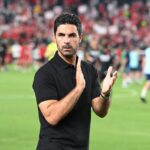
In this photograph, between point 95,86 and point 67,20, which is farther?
point 95,86

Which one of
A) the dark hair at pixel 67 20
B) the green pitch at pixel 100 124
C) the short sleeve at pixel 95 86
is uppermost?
the dark hair at pixel 67 20

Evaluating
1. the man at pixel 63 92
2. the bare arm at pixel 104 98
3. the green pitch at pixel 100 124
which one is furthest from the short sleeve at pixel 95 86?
the green pitch at pixel 100 124

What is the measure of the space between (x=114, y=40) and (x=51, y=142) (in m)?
38.5

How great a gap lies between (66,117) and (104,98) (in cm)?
43

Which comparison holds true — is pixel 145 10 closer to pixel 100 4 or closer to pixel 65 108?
Result: pixel 100 4

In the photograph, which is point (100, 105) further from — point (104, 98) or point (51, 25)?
point (51, 25)

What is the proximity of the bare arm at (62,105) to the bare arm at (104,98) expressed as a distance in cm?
32

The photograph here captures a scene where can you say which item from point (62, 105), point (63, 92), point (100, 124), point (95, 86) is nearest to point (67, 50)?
point (63, 92)

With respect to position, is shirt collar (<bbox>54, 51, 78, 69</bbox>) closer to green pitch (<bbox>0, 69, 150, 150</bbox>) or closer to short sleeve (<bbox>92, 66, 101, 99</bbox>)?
short sleeve (<bbox>92, 66, 101, 99</bbox>)

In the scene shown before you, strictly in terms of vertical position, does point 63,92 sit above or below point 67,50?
below

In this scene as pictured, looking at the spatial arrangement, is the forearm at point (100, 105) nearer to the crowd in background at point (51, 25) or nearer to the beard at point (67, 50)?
the beard at point (67, 50)

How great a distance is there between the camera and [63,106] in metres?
6.23

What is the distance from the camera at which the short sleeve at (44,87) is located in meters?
6.39

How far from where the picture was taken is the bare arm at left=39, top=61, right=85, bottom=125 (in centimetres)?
623
